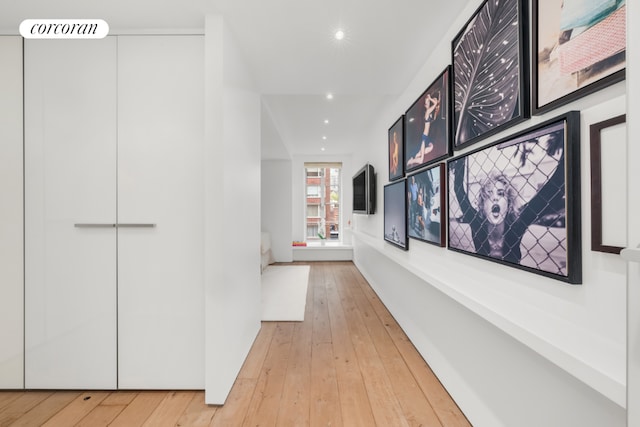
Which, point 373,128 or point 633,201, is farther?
point 373,128

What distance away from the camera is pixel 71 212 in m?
1.77

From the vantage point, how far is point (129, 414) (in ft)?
5.18

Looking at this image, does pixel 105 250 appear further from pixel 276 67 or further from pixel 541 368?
pixel 541 368

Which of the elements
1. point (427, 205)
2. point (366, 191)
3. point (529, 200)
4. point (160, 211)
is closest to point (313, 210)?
point (366, 191)

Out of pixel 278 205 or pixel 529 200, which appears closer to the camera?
pixel 529 200

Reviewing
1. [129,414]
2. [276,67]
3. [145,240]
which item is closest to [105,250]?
[145,240]

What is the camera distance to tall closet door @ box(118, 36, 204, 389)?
5.80 feet

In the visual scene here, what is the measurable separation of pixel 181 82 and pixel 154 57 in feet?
0.79

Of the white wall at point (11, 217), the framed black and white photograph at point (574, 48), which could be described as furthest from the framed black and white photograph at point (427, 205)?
the white wall at point (11, 217)

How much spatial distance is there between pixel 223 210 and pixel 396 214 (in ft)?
5.74

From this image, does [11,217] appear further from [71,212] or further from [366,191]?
[366,191]

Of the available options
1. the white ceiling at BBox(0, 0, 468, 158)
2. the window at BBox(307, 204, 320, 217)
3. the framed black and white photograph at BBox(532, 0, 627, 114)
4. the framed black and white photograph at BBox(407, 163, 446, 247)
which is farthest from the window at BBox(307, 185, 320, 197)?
the framed black and white photograph at BBox(532, 0, 627, 114)

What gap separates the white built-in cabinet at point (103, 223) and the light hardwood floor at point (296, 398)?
133 mm

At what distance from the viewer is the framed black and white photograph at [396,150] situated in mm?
2633
